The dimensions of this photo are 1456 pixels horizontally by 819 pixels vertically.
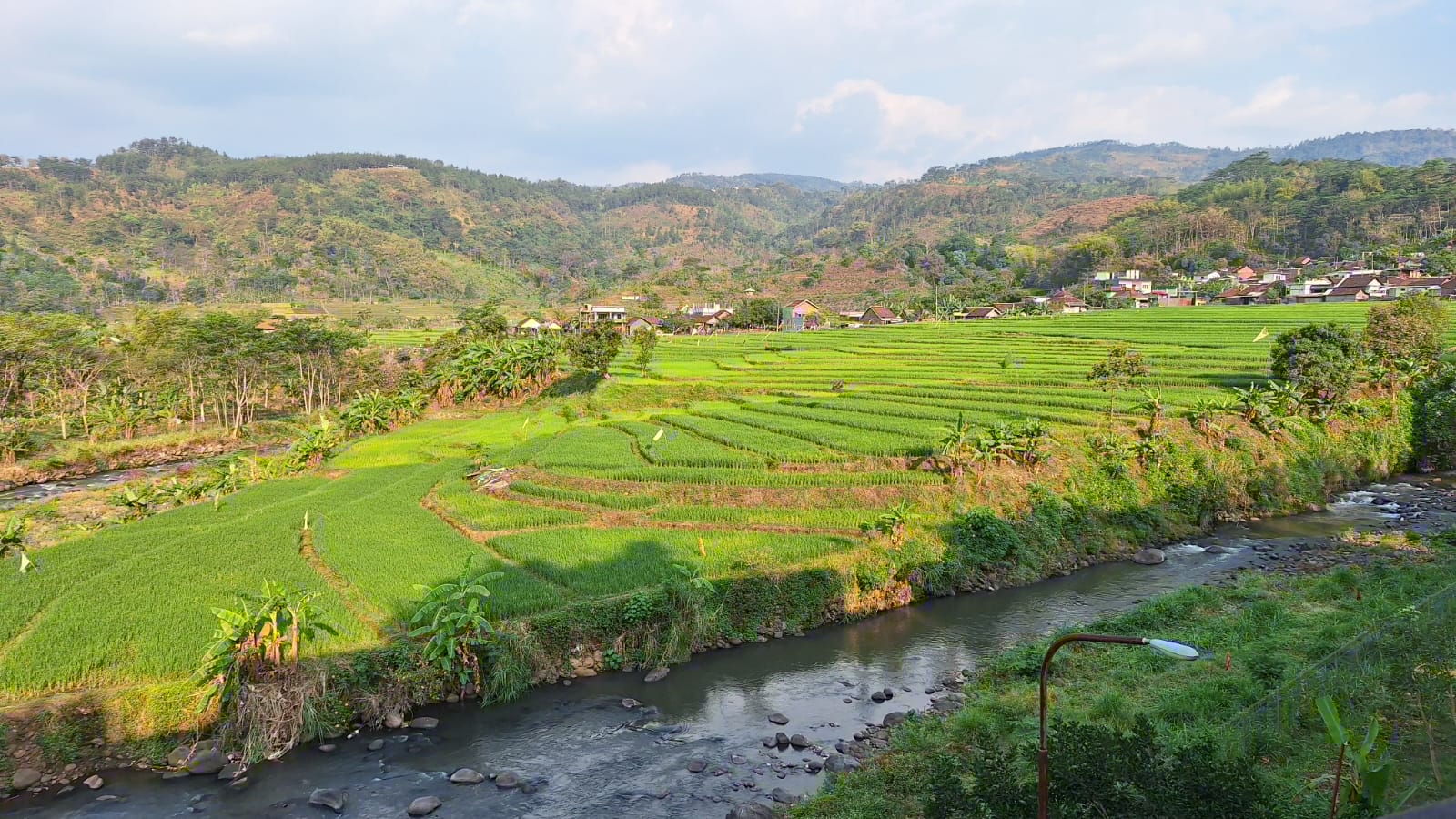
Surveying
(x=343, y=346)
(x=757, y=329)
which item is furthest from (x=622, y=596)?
(x=757, y=329)

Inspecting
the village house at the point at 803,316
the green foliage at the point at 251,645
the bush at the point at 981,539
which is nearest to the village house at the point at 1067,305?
the village house at the point at 803,316

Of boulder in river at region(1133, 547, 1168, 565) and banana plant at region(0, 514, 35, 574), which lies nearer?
banana plant at region(0, 514, 35, 574)


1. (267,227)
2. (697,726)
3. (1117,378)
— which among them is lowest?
(697,726)

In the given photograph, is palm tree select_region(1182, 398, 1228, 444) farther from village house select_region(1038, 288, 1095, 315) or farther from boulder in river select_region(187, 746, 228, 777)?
village house select_region(1038, 288, 1095, 315)

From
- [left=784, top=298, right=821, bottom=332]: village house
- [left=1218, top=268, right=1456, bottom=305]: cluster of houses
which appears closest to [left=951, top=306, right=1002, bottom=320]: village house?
[left=784, top=298, right=821, bottom=332]: village house

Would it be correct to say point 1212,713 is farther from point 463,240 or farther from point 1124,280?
point 463,240

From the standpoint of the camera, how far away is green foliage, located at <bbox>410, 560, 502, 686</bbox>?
15.3 metres

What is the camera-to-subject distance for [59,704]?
13477 millimetres

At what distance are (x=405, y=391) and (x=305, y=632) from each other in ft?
108

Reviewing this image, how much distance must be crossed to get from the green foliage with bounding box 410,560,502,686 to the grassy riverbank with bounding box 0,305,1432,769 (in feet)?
1.63

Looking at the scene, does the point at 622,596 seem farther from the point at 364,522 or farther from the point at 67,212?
the point at 67,212

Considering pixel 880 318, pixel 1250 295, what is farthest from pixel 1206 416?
pixel 880 318

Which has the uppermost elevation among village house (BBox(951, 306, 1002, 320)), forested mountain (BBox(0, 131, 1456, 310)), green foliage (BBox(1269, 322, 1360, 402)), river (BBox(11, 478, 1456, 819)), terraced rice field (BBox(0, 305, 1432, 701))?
forested mountain (BBox(0, 131, 1456, 310))

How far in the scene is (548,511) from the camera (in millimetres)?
24000
